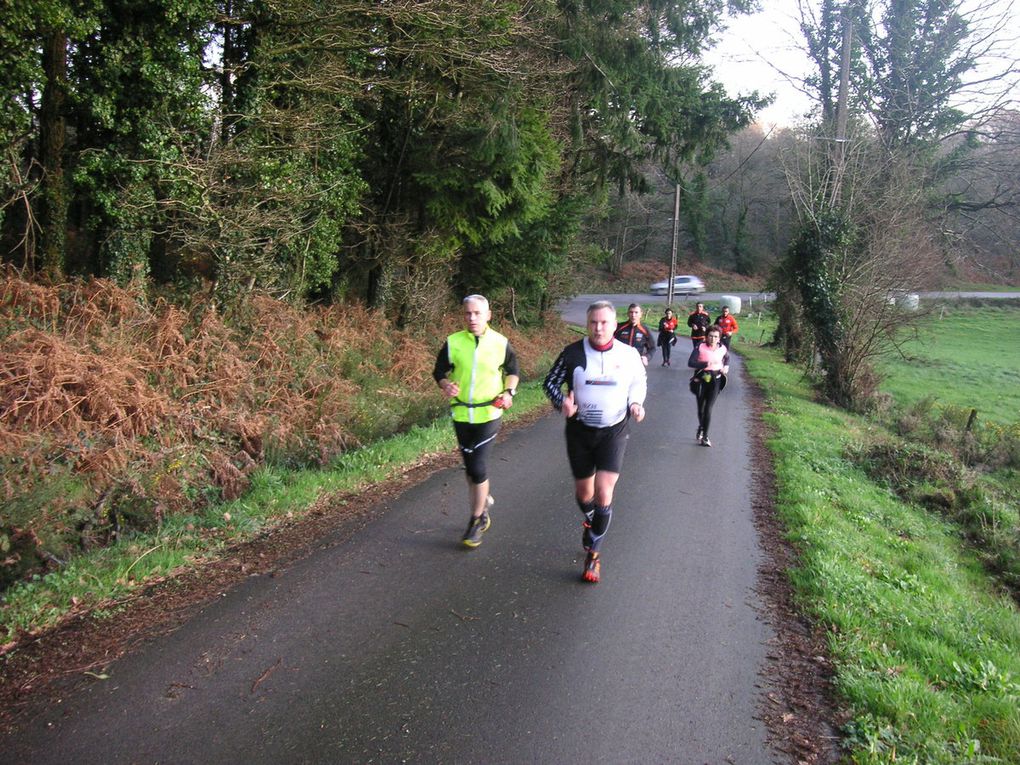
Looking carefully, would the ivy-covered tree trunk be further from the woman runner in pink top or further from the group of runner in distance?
the woman runner in pink top

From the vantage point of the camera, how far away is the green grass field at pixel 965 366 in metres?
21.5

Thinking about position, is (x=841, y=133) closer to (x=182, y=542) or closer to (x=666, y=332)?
(x=666, y=332)

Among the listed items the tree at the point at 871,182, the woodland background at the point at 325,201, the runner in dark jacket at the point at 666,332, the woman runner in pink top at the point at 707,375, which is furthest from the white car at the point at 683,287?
the woman runner in pink top at the point at 707,375

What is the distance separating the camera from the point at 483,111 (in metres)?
14.0

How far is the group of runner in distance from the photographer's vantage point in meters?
5.34

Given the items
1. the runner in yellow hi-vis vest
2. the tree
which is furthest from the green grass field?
the runner in yellow hi-vis vest

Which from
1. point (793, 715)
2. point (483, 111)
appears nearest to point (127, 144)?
point (483, 111)

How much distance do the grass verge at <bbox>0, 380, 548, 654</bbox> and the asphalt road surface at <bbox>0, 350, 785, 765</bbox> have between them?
748 mm

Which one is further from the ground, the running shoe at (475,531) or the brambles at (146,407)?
the brambles at (146,407)

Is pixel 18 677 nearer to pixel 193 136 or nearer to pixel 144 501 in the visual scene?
pixel 144 501

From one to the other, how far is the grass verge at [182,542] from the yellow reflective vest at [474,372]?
2.11 metres

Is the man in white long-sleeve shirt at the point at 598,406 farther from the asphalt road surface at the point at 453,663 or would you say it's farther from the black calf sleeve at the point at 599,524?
the asphalt road surface at the point at 453,663

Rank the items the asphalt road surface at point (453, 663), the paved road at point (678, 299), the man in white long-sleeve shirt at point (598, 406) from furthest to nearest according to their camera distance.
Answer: the paved road at point (678, 299)
the man in white long-sleeve shirt at point (598, 406)
the asphalt road surface at point (453, 663)

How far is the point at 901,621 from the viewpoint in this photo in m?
5.04
